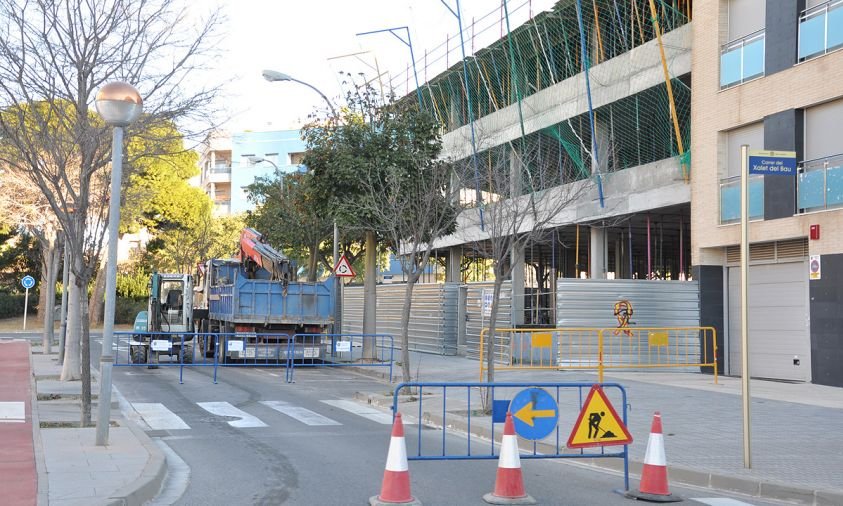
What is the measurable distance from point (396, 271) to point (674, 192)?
51746 mm

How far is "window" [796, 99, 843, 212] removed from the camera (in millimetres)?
18906

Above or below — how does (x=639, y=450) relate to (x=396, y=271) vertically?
below

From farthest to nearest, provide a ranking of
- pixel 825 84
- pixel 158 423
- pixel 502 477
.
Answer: pixel 825 84 → pixel 158 423 → pixel 502 477

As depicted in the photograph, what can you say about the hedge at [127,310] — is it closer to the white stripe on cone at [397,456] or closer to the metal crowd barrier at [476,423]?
the metal crowd barrier at [476,423]

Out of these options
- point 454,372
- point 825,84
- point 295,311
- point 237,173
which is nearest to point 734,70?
point 825,84

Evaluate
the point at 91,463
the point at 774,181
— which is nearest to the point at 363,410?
the point at 91,463

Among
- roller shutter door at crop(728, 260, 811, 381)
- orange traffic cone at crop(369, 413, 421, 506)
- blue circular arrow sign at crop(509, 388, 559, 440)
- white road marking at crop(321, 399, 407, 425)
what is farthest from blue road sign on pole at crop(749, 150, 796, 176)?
roller shutter door at crop(728, 260, 811, 381)

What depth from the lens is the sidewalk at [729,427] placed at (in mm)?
9125

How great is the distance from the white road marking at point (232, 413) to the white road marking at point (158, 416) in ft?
2.27

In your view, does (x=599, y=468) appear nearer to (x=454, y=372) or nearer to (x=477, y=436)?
(x=477, y=436)

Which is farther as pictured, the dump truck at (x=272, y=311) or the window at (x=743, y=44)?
the dump truck at (x=272, y=311)

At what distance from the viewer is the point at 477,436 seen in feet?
41.3

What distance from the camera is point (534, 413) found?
895 cm

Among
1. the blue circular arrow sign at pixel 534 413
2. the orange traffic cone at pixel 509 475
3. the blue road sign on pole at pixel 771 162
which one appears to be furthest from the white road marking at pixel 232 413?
the blue road sign on pole at pixel 771 162
